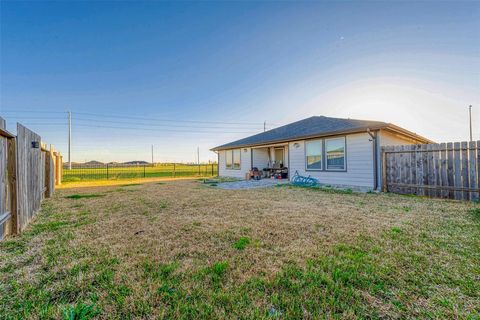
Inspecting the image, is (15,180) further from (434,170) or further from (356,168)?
(434,170)

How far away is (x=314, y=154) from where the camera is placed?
10.2 m

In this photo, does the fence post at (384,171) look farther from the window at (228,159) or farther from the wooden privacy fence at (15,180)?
the window at (228,159)

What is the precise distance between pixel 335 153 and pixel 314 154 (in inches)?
45.4

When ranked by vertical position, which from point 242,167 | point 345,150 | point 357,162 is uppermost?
point 345,150

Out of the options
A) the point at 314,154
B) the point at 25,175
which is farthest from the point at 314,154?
Answer: the point at 25,175

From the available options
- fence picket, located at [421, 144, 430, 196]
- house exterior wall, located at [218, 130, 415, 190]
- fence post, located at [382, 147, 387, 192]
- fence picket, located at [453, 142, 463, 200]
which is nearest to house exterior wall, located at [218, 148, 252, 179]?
house exterior wall, located at [218, 130, 415, 190]

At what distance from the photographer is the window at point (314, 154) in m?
9.93

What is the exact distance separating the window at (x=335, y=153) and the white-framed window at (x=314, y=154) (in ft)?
1.22

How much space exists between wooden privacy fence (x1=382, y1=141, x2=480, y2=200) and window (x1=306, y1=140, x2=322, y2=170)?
2.82 meters

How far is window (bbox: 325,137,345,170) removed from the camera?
8938 mm

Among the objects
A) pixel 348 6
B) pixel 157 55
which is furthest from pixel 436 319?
pixel 157 55

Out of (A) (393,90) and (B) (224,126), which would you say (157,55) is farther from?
(B) (224,126)

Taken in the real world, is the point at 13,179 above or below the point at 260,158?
below

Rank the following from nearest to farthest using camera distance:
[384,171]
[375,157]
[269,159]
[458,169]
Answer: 1. [458,169]
2. [384,171]
3. [375,157]
4. [269,159]
